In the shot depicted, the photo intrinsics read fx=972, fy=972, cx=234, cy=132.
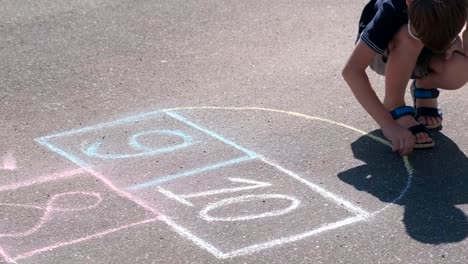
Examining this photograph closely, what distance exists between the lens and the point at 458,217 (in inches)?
146

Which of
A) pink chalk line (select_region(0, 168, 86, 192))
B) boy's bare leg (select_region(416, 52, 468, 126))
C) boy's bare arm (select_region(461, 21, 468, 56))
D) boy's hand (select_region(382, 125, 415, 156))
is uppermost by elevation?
boy's bare arm (select_region(461, 21, 468, 56))

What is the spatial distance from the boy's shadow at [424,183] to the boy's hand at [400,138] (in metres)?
0.04

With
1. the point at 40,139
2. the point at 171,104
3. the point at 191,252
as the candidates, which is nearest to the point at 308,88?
the point at 171,104

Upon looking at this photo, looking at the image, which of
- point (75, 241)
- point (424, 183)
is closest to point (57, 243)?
point (75, 241)

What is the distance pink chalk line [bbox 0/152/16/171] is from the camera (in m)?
4.16

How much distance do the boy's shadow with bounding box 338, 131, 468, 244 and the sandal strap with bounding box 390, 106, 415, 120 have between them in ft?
0.48

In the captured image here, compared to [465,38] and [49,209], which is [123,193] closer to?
[49,209]

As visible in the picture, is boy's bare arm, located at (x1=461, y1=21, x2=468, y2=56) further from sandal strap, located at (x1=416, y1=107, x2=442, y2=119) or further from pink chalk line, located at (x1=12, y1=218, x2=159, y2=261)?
pink chalk line, located at (x1=12, y1=218, x2=159, y2=261)

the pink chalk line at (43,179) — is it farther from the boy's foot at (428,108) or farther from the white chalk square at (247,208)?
the boy's foot at (428,108)

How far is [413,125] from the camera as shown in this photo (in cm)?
432

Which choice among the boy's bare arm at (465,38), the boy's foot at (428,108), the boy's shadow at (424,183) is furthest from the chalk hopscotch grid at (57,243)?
the boy's bare arm at (465,38)

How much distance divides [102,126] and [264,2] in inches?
88.3

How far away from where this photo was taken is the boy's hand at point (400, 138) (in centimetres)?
419

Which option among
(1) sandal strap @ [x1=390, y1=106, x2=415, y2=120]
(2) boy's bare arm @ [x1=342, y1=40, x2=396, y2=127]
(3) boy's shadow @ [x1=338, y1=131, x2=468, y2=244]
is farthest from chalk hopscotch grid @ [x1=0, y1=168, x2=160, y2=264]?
(1) sandal strap @ [x1=390, y1=106, x2=415, y2=120]
